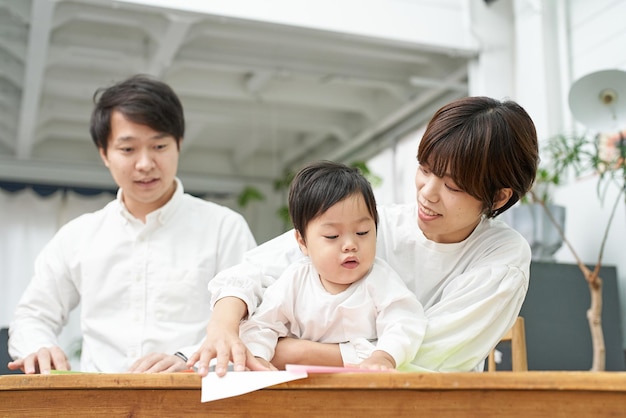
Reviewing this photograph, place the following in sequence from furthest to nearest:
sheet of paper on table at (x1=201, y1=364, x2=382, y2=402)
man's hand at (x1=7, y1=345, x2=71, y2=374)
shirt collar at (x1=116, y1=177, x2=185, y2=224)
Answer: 1. shirt collar at (x1=116, y1=177, x2=185, y2=224)
2. man's hand at (x1=7, y1=345, x2=71, y2=374)
3. sheet of paper on table at (x1=201, y1=364, x2=382, y2=402)

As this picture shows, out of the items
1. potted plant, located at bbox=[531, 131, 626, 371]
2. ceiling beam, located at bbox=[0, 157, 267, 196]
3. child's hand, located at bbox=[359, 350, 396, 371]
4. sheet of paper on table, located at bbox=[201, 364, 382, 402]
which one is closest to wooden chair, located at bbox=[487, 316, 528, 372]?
child's hand, located at bbox=[359, 350, 396, 371]

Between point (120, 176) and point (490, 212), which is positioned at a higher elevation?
point (120, 176)

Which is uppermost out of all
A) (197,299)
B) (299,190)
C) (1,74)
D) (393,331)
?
(1,74)

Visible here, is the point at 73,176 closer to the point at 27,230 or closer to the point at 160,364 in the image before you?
the point at 27,230

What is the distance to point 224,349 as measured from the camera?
1.10m

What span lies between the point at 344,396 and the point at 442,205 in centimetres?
52

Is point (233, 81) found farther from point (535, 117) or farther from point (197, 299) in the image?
point (197, 299)

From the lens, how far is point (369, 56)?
520cm

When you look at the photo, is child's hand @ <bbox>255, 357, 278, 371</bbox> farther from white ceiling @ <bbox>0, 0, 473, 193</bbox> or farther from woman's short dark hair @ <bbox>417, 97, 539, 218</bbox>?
white ceiling @ <bbox>0, 0, 473, 193</bbox>

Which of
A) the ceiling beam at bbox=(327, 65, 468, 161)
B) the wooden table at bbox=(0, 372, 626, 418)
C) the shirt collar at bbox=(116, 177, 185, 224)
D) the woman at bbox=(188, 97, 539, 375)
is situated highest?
the ceiling beam at bbox=(327, 65, 468, 161)

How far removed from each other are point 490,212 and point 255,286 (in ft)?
1.51

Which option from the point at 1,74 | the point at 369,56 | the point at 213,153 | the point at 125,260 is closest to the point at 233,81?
the point at 369,56

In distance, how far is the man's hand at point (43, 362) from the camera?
1.65 metres

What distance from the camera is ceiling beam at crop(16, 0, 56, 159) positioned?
4094 millimetres
